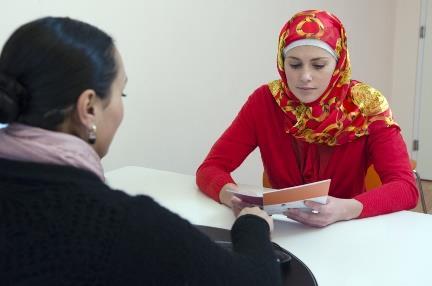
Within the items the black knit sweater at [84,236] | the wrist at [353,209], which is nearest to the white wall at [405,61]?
the wrist at [353,209]

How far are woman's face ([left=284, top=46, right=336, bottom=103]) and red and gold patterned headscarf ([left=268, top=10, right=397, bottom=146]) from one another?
3 centimetres

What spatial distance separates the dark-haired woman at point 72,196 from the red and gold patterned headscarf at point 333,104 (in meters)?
0.84

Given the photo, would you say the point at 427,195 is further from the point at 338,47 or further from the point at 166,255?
the point at 166,255

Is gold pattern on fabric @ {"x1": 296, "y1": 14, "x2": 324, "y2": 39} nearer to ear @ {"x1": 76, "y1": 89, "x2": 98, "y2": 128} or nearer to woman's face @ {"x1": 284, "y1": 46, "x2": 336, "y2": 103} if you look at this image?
woman's face @ {"x1": 284, "y1": 46, "x2": 336, "y2": 103}

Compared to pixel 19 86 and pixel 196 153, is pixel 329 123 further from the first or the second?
pixel 196 153

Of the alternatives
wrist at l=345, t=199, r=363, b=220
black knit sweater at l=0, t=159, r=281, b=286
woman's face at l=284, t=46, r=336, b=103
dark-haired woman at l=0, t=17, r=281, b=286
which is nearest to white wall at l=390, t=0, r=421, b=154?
woman's face at l=284, t=46, r=336, b=103

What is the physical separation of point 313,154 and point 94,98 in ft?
3.33

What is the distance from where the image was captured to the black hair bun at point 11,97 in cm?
66

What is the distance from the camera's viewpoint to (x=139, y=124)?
2295 millimetres

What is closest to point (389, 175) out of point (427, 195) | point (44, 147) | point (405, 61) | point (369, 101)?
point (369, 101)

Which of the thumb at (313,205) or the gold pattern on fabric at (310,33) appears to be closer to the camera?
the thumb at (313,205)

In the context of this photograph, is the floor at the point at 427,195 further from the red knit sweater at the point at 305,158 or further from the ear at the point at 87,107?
the ear at the point at 87,107

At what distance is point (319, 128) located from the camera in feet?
4.84

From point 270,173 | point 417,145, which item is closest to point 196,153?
point 270,173
